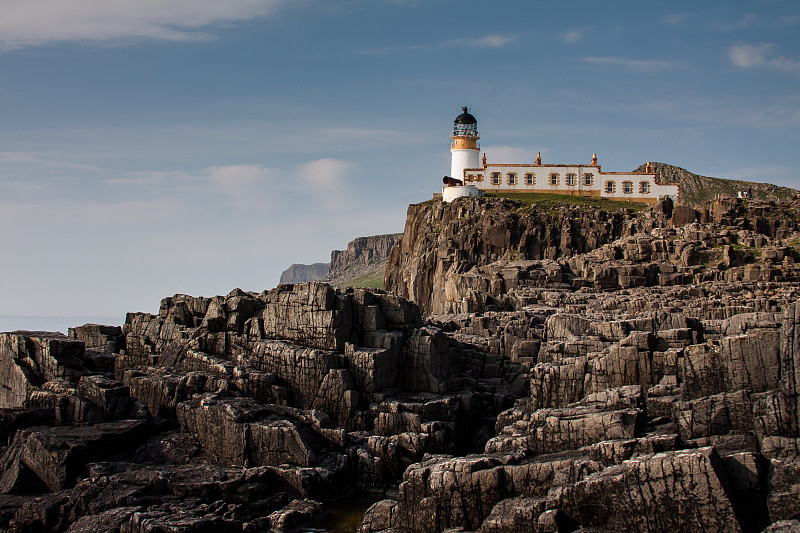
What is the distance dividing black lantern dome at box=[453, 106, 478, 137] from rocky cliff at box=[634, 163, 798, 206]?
5777 cm

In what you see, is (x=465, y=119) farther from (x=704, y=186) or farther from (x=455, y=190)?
(x=704, y=186)

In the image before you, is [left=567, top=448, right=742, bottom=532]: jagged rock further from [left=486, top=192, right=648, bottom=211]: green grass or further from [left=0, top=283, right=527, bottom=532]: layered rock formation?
[left=486, top=192, right=648, bottom=211]: green grass

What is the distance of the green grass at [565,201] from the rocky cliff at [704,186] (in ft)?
184

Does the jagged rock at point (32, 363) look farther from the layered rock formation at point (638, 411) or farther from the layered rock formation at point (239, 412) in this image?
the layered rock formation at point (638, 411)

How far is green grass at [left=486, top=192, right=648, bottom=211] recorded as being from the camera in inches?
3898

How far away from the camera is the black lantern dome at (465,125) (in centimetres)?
11609

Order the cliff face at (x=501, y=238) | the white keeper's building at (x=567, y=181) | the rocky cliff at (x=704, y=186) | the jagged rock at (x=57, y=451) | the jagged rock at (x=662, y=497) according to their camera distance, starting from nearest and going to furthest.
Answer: the jagged rock at (x=662, y=497) → the jagged rock at (x=57, y=451) → the cliff face at (x=501, y=238) → the white keeper's building at (x=567, y=181) → the rocky cliff at (x=704, y=186)

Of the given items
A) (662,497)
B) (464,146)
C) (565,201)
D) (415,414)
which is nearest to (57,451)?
(415,414)

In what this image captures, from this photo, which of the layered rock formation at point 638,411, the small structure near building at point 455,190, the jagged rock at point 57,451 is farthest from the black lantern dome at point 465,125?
the jagged rock at point 57,451

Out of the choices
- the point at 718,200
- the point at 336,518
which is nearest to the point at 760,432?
the point at 336,518

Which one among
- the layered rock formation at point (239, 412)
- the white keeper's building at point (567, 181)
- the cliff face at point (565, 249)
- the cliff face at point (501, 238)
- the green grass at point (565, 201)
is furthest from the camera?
the white keeper's building at point (567, 181)

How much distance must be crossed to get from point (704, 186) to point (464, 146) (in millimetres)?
77446

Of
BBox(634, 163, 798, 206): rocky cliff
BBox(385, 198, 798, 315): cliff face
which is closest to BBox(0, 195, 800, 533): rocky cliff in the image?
BBox(385, 198, 798, 315): cliff face

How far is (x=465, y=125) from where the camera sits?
383 ft
